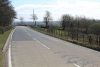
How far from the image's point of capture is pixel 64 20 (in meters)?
95.6

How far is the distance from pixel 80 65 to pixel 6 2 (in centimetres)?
5565

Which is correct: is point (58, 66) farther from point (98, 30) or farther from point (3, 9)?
point (3, 9)

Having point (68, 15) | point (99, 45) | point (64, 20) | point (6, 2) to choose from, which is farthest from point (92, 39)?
point (68, 15)

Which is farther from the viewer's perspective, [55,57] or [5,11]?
[5,11]

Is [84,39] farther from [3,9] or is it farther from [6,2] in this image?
[6,2]

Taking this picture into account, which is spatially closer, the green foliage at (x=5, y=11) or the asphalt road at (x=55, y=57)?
the asphalt road at (x=55, y=57)

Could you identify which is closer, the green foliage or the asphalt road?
the asphalt road

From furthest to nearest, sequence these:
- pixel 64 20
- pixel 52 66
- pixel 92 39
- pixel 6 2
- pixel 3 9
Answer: pixel 64 20, pixel 6 2, pixel 3 9, pixel 92 39, pixel 52 66

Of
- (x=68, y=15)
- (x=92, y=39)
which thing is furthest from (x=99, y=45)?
(x=68, y=15)

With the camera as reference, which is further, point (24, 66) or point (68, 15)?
point (68, 15)

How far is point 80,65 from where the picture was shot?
14602 millimetres

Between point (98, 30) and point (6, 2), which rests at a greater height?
point (6, 2)

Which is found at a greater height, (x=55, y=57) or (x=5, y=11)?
(x=5, y=11)

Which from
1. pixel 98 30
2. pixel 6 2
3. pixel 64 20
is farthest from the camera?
pixel 64 20
